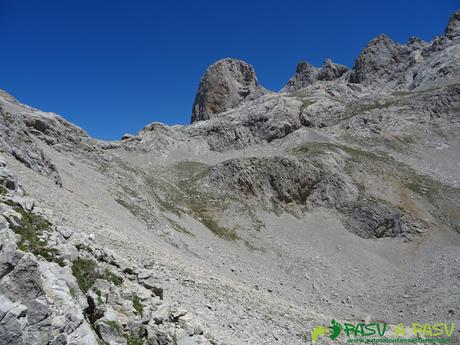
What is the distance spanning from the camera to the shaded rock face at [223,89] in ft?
443

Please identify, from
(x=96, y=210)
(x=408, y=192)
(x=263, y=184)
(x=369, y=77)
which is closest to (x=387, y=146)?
(x=408, y=192)

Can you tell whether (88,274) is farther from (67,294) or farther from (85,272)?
(67,294)

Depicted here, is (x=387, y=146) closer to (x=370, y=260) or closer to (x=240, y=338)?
(x=370, y=260)

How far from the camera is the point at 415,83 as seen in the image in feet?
369

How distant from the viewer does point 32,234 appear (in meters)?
9.23

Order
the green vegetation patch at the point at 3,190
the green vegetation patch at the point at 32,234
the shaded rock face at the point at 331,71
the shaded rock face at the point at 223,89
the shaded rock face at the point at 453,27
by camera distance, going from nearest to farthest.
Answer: the green vegetation patch at the point at 32,234, the green vegetation patch at the point at 3,190, the shaded rock face at the point at 453,27, the shaded rock face at the point at 223,89, the shaded rock face at the point at 331,71

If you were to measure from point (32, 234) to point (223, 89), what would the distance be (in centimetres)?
13213

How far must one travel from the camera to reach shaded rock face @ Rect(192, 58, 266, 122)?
135m

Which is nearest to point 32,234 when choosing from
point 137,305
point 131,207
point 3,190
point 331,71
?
point 3,190

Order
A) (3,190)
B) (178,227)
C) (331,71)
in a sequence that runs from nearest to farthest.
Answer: (3,190) → (178,227) → (331,71)
